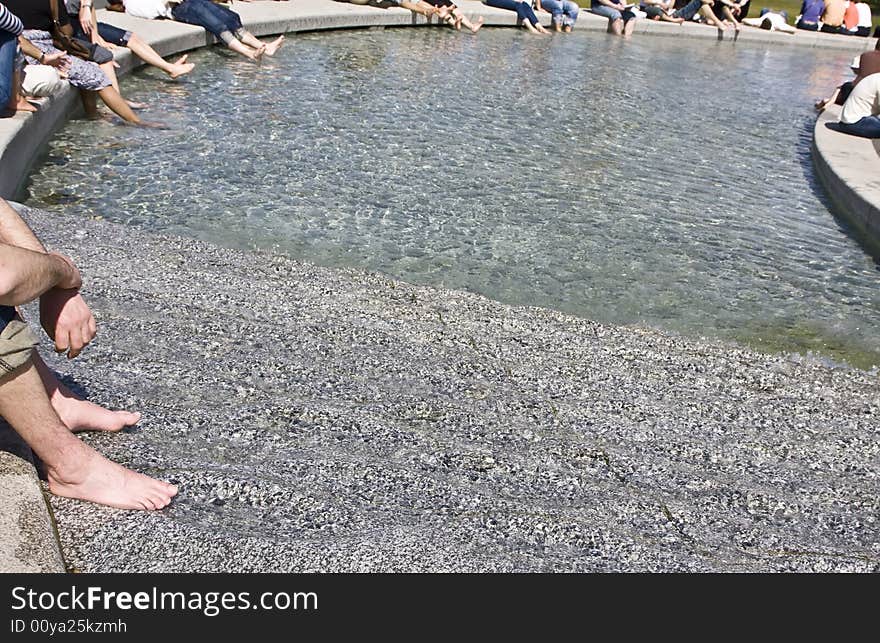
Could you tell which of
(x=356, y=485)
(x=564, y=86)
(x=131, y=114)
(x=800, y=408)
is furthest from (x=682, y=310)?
(x=564, y=86)

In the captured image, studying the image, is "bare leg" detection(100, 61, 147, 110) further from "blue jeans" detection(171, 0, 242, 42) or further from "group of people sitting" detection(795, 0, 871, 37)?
"group of people sitting" detection(795, 0, 871, 37)

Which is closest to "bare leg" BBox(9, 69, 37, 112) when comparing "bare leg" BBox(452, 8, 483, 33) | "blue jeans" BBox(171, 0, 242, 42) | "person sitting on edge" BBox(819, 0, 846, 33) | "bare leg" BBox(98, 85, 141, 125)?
"bare leg" BBox(98, 85, 141, 125)

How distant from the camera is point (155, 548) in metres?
2.97

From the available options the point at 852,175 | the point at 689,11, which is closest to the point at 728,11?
the point at 689,11

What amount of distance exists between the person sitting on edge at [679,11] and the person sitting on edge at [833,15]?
3381 mm

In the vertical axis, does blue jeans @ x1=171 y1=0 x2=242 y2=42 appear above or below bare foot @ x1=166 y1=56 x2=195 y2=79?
above

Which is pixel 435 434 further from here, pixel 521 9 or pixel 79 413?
pixel 521 9

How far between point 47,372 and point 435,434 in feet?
5.15

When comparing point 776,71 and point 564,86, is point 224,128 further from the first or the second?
point 776,71

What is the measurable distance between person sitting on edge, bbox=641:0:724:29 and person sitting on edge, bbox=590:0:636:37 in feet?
3.50

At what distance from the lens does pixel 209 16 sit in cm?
1262

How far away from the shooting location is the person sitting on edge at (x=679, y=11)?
839 inches

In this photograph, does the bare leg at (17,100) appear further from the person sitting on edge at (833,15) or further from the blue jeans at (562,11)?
the person sitting on edge at (833,15)

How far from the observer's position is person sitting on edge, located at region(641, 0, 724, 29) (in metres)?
21.3
